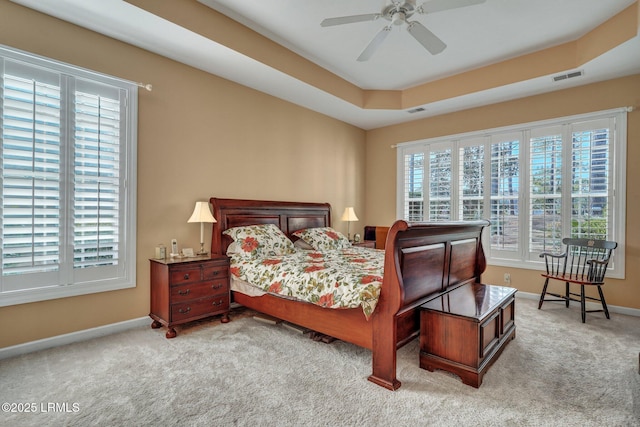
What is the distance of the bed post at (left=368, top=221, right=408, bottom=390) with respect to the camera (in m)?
2.17

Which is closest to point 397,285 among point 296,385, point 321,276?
point 321,276

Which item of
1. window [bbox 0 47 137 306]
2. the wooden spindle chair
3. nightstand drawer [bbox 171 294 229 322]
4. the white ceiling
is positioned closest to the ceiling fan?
the white ceiling

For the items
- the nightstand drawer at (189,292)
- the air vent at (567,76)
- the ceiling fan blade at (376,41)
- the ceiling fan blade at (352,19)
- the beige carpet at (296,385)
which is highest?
the air vent at (567,76)

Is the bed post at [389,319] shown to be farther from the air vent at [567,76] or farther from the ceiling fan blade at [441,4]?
the air vent at [567,76]

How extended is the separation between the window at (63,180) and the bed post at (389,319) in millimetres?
2524

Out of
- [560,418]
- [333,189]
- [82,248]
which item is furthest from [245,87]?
[560,418]

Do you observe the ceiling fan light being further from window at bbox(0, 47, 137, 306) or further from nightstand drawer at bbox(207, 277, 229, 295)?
nightstand drawer at bbox(207, 277, 229, 295)

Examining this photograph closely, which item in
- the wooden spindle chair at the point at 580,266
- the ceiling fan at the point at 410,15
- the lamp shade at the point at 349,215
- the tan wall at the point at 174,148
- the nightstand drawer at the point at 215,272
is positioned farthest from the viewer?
the lamp shade at the point at 349,215

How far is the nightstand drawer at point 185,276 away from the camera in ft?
9.98

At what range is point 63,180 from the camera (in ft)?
9.17

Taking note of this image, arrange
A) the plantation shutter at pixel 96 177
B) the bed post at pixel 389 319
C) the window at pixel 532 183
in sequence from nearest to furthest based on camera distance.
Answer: the bed post at pixel 389 319
the plantation shutter at pixel 96 177
the window at pixel 532 183

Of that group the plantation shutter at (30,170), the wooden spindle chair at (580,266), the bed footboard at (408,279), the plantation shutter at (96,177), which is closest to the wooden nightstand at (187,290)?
the plantation shutter at (96,177)

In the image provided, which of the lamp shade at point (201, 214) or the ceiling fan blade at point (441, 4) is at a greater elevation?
the ceiling fan blade at point (441, 4)

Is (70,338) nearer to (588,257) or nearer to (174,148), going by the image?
(174,148)
